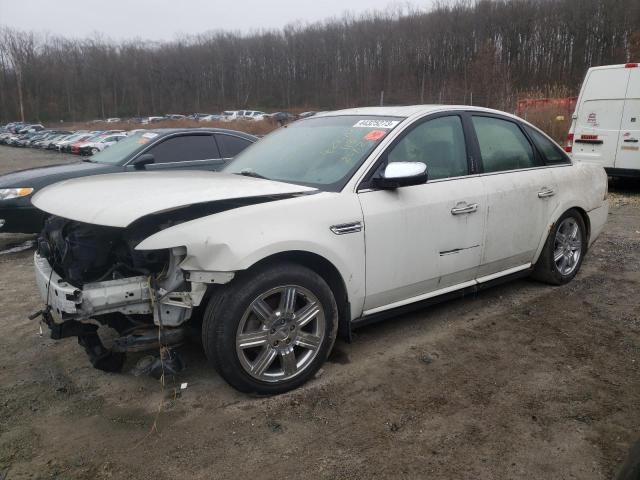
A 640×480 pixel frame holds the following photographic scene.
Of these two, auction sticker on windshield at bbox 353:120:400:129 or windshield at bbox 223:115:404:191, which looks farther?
auction sticker on windshield at bbox 353:120:400:129

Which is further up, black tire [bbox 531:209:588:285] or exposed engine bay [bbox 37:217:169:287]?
exposed engine bay [bbox 37:217:169:287]

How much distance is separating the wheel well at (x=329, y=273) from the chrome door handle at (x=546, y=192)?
7.04ft

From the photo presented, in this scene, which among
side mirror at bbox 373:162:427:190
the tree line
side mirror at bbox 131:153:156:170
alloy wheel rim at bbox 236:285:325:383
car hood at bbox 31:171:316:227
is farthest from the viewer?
the tree line

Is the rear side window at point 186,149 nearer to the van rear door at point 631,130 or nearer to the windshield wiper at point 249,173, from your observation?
the windshield wiper at point 249,173

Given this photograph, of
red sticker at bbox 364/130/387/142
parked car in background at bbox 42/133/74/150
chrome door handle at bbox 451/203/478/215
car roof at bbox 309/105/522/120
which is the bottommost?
parked car in background at bbox 42/133/74/150

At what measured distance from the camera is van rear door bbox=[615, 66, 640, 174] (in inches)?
351

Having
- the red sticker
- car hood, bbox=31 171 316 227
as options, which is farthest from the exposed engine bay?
the red sticker

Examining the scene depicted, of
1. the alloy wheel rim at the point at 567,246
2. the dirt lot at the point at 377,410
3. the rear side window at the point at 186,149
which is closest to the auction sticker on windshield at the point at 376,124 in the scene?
the dirt lot at the point at 377,410

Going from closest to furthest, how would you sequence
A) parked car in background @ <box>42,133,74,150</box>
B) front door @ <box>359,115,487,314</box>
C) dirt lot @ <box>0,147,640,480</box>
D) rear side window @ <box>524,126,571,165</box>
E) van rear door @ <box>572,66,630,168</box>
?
1. dirt lot @ <box>0,147,640,480</box>
2. front door @ <box>359,115,487,314</box>
3. rear side window @ <box>524,126,571,165</box>
4. van rear door @ <box>572,66,630,168</box>
5. parked car in background @ <box>42,133,74,150</box>

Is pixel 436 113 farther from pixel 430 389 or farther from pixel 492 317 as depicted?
pixel 430 389

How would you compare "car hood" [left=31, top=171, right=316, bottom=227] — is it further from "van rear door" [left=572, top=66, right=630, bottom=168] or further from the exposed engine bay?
"van rear door" [left=572, top=66, right=630, bottom=168]

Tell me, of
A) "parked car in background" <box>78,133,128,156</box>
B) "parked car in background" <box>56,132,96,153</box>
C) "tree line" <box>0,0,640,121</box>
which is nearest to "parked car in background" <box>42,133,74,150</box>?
"parked car in background" <box>56,132,96,153</box>

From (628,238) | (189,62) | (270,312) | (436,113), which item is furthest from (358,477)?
(189,62)

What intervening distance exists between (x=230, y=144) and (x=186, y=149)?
659 mm
